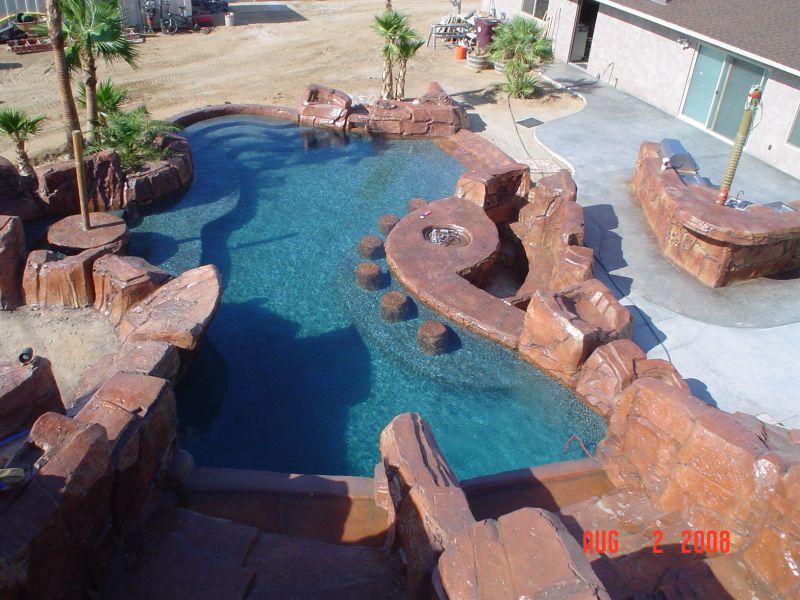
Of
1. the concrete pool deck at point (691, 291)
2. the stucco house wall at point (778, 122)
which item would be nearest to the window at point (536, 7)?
the concrete pool deck at point (691, 291)

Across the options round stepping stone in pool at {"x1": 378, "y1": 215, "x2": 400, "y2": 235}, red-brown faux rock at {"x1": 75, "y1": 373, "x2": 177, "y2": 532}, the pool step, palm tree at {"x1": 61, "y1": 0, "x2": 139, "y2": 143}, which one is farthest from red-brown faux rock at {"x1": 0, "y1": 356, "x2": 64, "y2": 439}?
palm tree at {"x1": 61, "y1": 0, "x2": 139, "y2": 143}

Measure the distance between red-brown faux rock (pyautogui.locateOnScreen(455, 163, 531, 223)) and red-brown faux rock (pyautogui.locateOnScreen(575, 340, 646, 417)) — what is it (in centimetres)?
535

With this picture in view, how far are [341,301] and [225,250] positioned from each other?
3.13m

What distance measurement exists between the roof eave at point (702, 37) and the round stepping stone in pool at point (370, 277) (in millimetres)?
11549

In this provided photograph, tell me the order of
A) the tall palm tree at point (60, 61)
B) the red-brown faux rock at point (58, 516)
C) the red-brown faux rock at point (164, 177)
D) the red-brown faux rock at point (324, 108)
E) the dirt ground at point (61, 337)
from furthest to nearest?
the red-brown faux rock at point (324, 108) < the red-brown faux rock at point (164, 177) < the tall palm tree at point (60, 61) < the dirt ground at point (61, 337) < the red-brown faux rock at point (58, 516)

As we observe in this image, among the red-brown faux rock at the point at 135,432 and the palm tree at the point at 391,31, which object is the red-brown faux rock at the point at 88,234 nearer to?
the red-brown faux rock at the point at 135,432

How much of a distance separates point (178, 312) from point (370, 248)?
4.65 metres

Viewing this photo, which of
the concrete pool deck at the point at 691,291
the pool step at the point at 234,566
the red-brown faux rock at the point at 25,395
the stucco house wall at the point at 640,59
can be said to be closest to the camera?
the pool step at the point at 234,566

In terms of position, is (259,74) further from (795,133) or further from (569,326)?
(569,326)

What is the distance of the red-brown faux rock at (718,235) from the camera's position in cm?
1185

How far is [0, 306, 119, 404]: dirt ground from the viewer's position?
10164 millimetres

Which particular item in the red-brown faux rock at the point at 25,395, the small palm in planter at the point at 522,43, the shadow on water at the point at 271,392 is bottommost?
the shadow on water at the point at 271,392

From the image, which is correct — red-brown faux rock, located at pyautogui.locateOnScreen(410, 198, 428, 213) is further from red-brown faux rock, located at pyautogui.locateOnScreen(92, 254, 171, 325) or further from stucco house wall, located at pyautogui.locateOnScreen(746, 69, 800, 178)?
stucco house wall, located at pyautogui.locateOnScreen(746, 69, 800, 178)

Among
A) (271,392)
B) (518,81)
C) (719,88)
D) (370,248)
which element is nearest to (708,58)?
(719,88)
